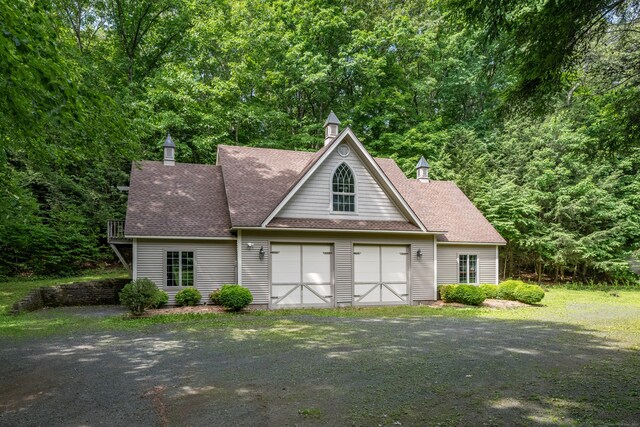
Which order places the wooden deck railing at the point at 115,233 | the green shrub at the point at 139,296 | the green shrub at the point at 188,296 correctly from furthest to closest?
the wooden deck railing at the point at 115,233 → the green shrub at the point at 188,296 → the green shrub at the point at 139,296

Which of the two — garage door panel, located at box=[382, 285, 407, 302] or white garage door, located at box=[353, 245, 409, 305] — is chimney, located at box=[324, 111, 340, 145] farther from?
garage door panel, located at box=[382, 285, 407, 302]

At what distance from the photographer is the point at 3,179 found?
35.9 ft

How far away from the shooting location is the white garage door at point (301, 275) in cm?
1516

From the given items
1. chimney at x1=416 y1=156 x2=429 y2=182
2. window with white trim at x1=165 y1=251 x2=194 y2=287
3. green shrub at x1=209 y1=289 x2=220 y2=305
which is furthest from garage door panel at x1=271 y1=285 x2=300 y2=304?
chimney at x1=416 y1=156 x2=429 y2=182

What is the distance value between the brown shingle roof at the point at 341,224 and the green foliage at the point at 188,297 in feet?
11.3

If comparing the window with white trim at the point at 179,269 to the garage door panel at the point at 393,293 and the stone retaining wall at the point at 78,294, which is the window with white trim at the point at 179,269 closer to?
the stone retaining wall at the point at 78,294

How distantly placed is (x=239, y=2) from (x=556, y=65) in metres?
28.4

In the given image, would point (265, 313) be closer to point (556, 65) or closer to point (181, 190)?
point (181, 190)

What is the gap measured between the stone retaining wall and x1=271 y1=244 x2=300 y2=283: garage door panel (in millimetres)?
6578

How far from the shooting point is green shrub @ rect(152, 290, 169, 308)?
44.1 ft

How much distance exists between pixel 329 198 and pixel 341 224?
111cm

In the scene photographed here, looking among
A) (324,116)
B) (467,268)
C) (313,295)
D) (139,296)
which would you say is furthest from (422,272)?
(324,116)

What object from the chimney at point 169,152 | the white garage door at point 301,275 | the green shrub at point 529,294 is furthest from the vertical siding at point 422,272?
the chimney at point 169,152

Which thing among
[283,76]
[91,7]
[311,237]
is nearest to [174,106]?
[283,76]
